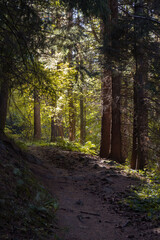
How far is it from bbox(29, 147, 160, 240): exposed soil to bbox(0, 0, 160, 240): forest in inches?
2.8

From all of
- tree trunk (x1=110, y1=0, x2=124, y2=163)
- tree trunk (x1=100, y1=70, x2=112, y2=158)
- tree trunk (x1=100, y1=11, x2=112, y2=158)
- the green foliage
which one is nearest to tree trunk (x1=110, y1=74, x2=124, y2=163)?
tree trunk (x1=110, y1=0, x2=124, y2=163)

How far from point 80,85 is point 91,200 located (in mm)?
5571

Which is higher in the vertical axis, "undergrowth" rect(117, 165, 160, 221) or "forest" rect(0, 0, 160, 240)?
"forest" rect(0, 0, 160, 240)

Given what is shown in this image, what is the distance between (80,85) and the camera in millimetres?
10438

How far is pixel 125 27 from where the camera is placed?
991 centimetres

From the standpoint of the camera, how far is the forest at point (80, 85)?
5016mm

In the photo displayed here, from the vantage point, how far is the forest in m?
5.02

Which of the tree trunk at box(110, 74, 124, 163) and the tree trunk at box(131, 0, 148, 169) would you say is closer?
the tree trunk at box(131, 0, 148, 169)

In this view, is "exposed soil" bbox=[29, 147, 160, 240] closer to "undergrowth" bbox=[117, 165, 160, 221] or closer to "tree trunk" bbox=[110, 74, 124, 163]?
"undergrowth" bbox=[117, 165, 160, 221]

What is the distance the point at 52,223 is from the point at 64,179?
12.7ft

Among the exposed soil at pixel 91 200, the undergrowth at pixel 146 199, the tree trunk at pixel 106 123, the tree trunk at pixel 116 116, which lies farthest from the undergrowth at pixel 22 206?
the tree trunk at pixel 106 123

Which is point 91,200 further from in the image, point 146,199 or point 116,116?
point 116,116

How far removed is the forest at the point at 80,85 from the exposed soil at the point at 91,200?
2.8 inches

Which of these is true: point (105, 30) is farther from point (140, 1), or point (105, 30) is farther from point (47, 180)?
point (47, 180)
